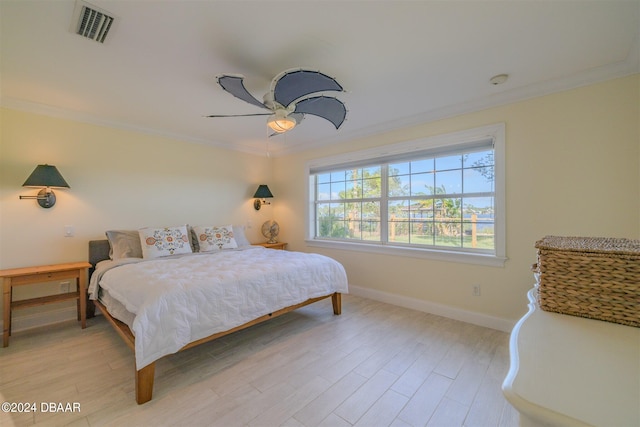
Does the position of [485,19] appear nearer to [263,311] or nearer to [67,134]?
[263,311]

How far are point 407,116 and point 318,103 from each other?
1.54m

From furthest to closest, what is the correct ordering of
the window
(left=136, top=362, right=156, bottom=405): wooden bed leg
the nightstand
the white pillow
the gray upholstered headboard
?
1. the nightstand
2. the white pillow
3. the gray upholstered headboard
4. the window
5. (left=136, top=362, right=156, bottom=405): wooden bed leg

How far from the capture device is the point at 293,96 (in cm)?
206

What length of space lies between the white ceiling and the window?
0.53 meters

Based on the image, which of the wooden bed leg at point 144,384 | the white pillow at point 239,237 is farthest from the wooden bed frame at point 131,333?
the white pillow at point 239,237

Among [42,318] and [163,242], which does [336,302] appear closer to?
[163,242]

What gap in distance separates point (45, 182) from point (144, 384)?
2.44 m

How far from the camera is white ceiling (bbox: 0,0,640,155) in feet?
5.19

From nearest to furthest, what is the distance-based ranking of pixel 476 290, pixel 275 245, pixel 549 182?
1. pixel 549 182
2. pixel 476 290
3. pixel 275 245

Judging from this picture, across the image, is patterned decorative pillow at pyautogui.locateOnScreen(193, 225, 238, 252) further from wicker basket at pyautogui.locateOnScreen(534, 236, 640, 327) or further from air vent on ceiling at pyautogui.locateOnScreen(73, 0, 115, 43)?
wicker basket at pyautogui.locateOnScreen(534, 236, 640, 327)

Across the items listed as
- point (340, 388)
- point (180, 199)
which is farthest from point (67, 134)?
point (340, 388)

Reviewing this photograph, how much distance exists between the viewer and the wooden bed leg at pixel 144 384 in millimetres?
1711

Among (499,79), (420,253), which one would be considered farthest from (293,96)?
(420,253)

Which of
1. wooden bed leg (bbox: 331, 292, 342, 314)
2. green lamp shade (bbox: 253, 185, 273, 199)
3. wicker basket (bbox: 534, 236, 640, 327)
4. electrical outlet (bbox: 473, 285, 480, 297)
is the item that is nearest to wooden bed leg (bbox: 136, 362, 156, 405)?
wooden bed leg (bbox: 331, 292, 342, 314)
